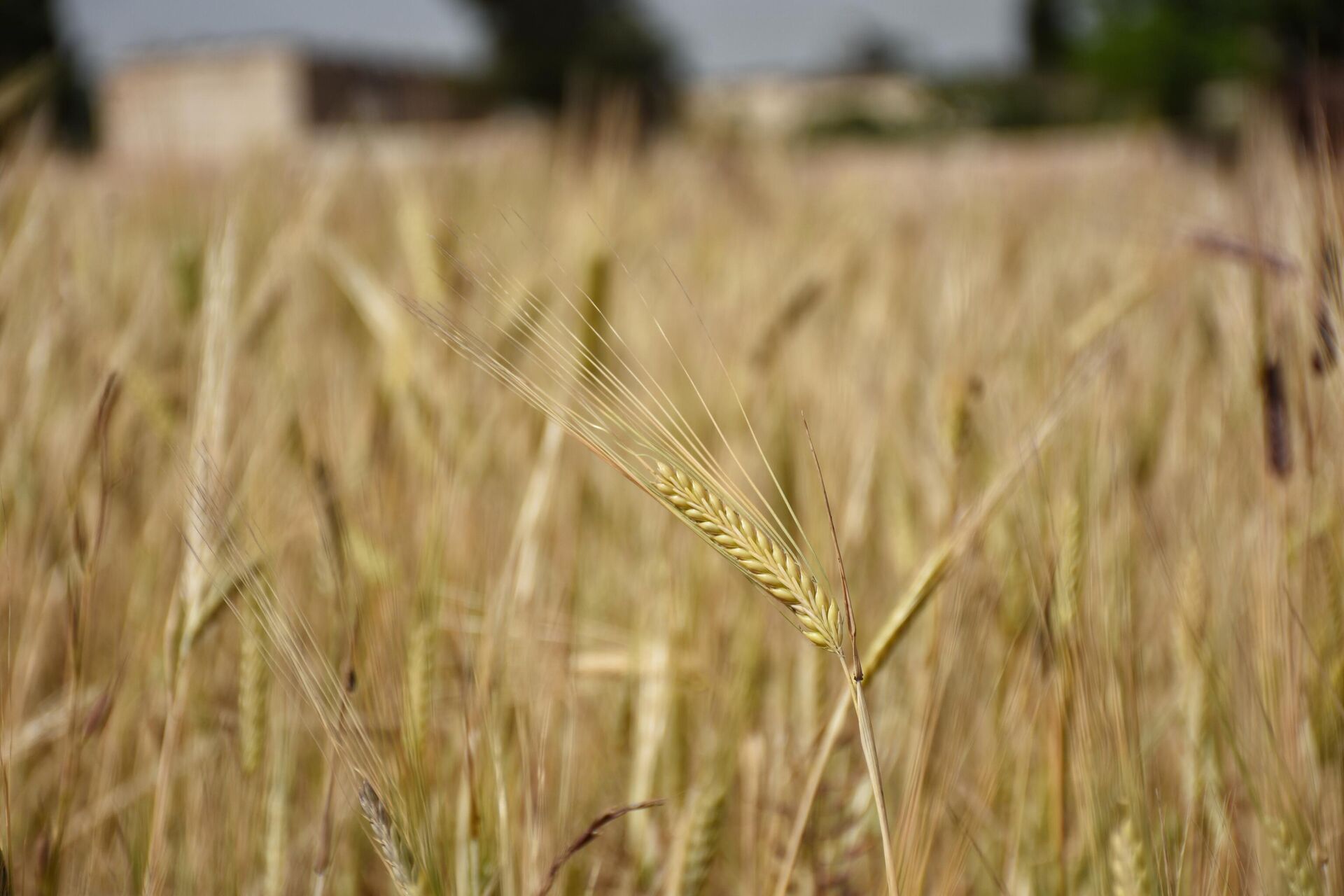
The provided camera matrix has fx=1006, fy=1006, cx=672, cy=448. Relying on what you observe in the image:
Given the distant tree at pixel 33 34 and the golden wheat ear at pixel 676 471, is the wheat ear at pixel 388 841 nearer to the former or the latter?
the golden wheat ear at pixel 676 471

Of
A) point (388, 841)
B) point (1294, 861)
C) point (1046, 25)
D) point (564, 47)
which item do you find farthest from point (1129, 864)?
point (1046, 25)

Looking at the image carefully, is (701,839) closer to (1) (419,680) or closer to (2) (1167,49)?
(1) (419,680)

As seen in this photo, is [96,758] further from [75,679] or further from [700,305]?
[700,305]

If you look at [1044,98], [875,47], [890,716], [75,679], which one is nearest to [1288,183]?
[890,716]

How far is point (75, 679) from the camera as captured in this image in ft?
1.49

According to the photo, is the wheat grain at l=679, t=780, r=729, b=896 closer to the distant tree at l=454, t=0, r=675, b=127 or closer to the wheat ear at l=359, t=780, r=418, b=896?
the wheat ear at l=359, t=780, r=418, b=896

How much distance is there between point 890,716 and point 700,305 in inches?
31.5

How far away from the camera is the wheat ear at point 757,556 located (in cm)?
34

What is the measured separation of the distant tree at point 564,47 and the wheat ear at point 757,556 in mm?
17448

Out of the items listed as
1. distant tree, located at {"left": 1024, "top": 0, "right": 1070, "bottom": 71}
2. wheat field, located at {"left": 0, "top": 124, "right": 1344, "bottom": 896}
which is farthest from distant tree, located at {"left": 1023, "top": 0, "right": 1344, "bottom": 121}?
distant tree, located at {"left": 1024, "top": 0, "right": 1070, "bottom": 71}

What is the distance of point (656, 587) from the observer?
0.77 m

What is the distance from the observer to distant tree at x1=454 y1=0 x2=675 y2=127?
1717 cm

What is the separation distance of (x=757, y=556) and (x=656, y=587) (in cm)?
44

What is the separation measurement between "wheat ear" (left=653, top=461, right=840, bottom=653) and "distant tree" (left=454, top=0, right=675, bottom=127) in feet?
57.2
